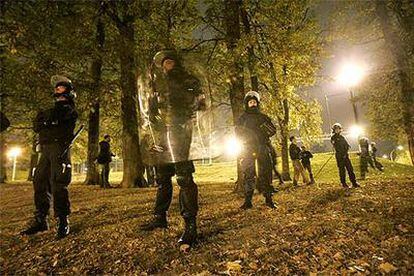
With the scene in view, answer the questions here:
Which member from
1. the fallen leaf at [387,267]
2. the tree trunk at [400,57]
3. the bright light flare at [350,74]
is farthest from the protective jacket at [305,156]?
the fallen leaf at [387,267]

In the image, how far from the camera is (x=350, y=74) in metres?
21.0

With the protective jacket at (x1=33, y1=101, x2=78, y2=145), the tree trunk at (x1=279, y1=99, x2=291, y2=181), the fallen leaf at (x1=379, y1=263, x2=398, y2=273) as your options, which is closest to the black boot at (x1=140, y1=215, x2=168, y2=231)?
the protective jacket at (x1=33, y1=101, x2=78, y2=145)

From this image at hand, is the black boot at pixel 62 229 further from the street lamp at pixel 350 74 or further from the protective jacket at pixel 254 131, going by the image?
the street lamp at pixel 350 74

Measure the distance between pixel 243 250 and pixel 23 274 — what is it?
2985 mm

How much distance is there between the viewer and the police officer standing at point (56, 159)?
5.62m

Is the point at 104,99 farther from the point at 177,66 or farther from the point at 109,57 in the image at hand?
the point at 177,66

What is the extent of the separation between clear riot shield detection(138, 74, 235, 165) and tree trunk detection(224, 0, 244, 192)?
5.27 m

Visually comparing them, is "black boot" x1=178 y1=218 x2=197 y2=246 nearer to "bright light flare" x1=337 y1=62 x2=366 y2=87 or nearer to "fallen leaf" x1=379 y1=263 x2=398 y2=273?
"fallen leaf" x1=379 y1=263 x2=398 y2=273

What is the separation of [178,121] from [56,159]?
235 centimetres

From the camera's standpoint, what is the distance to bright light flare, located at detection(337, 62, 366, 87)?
20573 mm

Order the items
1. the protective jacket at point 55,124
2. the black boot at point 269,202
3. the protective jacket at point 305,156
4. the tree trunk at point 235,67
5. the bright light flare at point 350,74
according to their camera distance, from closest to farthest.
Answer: the protective jacket at point 55,124, the black boot at point 269,202, the tree trunk at point 235,67, the protective jacket at point 305,156, the bright light flare at point 350,74

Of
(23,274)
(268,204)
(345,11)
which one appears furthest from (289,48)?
(23,274)

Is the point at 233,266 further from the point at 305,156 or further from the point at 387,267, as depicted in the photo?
the point at 305,156

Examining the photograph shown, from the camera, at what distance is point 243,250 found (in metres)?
4.46
